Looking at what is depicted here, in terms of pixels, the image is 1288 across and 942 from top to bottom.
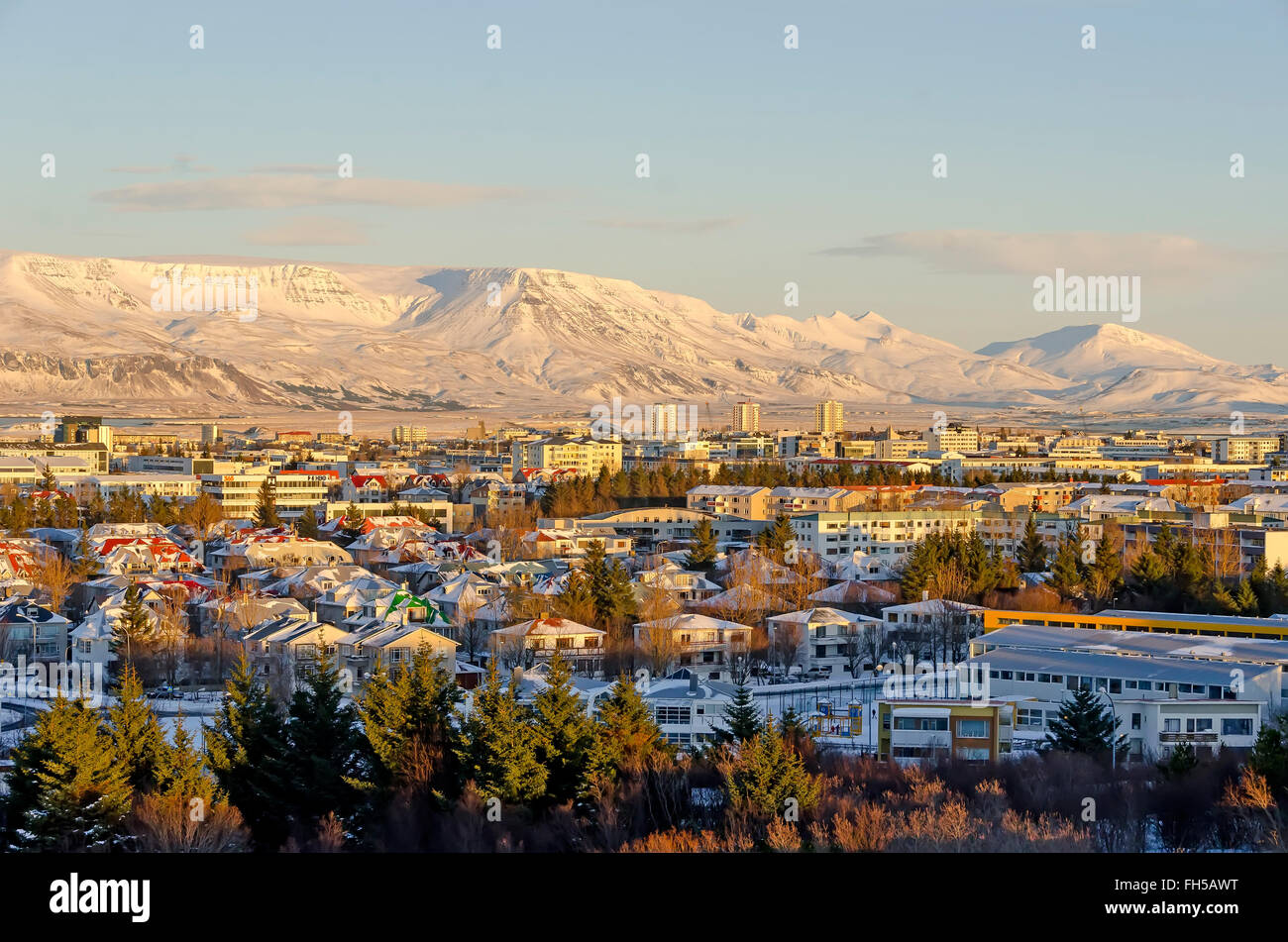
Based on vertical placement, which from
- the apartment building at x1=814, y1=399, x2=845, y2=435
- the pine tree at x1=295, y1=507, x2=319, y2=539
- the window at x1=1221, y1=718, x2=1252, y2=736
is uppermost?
the apartment building at x1=814, y1=399, x2=845, y2=435

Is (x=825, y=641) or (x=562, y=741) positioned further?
(x=825, y=641)

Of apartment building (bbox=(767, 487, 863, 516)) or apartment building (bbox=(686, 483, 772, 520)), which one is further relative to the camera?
apartment building (bbox=(686, 483, 772, 520))

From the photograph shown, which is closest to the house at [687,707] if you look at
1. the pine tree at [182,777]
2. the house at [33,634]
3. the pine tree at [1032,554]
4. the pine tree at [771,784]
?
the pine tree at [771,784]

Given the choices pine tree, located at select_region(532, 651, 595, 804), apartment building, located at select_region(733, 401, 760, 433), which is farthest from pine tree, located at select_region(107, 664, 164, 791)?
apartment building, located at select_region(733, 401, 760, 433)

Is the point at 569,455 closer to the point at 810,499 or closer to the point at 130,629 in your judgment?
the point at 810,499

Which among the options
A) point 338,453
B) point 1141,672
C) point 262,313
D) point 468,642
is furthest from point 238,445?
point 262,313

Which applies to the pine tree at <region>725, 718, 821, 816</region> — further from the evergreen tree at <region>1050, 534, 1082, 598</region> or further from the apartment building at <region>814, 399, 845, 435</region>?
the apartment building at <region>814, 399, 845, 435</region>

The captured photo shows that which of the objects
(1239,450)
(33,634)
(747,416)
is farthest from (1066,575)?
(747,416)
